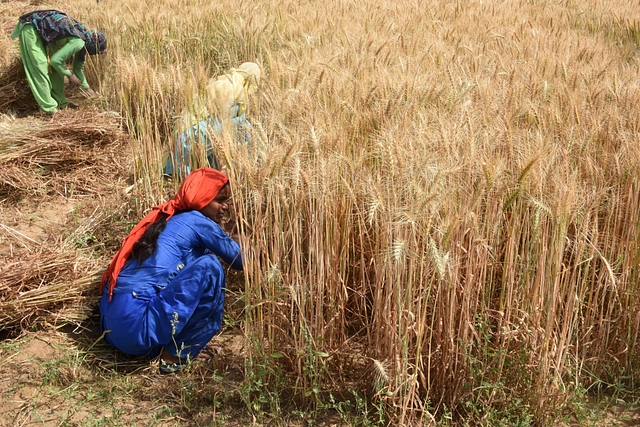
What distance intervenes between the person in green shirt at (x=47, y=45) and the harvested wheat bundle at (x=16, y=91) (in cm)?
38

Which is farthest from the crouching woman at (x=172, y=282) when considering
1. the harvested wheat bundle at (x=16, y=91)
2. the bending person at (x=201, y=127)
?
the harvested wheat bundle at (x=16, y=91)

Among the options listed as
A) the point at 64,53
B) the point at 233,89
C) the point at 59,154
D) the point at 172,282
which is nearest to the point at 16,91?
the point at 64,53

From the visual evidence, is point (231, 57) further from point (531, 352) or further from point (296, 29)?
point (531, 352)

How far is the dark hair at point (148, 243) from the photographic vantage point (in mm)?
2768

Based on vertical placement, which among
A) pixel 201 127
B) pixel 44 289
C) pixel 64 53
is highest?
pixel 64 53

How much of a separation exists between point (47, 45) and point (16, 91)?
0.66 m

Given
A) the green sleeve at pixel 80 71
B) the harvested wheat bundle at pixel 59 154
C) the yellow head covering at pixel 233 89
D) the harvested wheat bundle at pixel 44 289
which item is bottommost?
the harvested wheat bundle at pixel 44 289

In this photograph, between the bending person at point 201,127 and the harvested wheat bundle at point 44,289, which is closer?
the harvested wheat bundle at point 44,289

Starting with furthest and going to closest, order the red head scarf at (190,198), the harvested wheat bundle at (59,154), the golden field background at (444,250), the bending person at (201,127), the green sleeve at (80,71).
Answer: the green sleeve at (80,71) → the harvested wheat bundle at (59,154) → the bending person at (201,127) → the red head scarf at (190,198) → the golden field background at (444,250)

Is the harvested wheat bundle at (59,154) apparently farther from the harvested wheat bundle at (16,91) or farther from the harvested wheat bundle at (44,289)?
the harvested wheat bundle at (16,91)

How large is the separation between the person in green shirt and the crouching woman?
130 inches

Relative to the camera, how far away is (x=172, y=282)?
8.86 ft

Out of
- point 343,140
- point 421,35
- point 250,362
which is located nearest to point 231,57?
point 421,35

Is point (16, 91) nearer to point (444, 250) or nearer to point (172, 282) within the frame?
point (172, 282)
